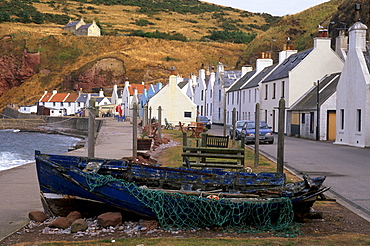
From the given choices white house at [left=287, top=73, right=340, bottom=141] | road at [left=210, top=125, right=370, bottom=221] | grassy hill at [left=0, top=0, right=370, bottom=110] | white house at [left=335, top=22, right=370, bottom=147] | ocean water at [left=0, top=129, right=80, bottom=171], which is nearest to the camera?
road at [left=210, top=125, right=370, bottom=221]

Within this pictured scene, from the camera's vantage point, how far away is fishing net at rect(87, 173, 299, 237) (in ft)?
28.1

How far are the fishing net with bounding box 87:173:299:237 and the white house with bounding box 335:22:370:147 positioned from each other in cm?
2217

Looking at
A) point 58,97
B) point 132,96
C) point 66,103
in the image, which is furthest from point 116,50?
point 132,96

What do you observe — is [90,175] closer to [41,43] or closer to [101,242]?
[101,242]

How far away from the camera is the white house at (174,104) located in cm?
5559

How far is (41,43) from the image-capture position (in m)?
156

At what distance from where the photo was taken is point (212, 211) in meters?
8.51

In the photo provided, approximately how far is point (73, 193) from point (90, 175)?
0.53 meters

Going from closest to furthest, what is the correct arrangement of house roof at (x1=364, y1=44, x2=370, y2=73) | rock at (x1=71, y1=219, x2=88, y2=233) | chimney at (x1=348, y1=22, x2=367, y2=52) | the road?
1. rock at (x1=71, y1=219, x2=88, y2=233)
2. the road
3. house roof at (x1=364, y1=44, x2=370, y2=73)
4. chimney at (x1=348, y1=22, x2=367, y2=52)

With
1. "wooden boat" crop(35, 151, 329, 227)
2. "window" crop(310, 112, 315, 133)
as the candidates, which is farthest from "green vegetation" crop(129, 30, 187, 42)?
"wooden boat" crop(35, 151, 329, 227)

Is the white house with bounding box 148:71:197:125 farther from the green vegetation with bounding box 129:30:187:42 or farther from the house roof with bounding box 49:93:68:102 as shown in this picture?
the green vegetation with bounding box 129:30:187:42

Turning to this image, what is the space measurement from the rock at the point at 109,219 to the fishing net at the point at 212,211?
0.50m

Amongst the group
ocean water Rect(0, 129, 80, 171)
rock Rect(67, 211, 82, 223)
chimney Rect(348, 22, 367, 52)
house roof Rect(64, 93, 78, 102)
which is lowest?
ocean water Rect(0, 129, 80, 171)

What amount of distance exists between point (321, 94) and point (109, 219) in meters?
33.5
